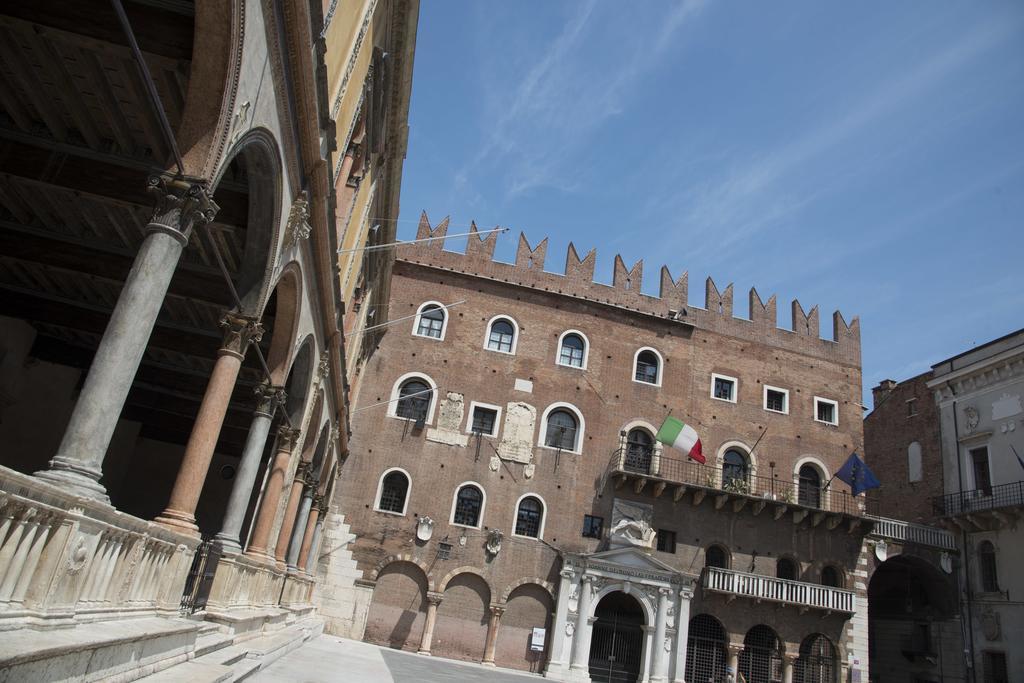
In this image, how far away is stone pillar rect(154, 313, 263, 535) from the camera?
620cm

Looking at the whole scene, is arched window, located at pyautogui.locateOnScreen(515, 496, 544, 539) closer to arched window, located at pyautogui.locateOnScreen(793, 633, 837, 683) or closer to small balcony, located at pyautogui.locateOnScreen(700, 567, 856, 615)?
small balcony, located at pyautogui.locateOnScreen(700, 567, 856, 615)

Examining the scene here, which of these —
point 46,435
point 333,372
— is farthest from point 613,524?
point 46,435

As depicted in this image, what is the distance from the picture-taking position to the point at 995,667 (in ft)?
71.8

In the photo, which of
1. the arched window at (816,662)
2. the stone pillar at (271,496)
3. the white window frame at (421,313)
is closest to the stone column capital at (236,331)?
the stone pillar at (271,496)

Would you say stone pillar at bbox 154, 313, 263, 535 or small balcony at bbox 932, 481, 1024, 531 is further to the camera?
small balcony at bbox 932, 481, 1024, 531

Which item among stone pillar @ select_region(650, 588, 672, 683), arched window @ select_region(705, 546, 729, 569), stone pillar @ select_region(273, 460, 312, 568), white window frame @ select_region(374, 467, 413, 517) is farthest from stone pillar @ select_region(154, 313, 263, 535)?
arched window @ select_region(705, 546, 729, 569)

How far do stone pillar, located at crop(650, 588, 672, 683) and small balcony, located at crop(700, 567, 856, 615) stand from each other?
1545 mm

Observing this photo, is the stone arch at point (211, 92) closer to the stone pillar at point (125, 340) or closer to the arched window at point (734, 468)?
the stone pillar at point (125, 340)

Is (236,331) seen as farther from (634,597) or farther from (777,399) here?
(777,399)

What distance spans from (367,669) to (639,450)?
1371 cm

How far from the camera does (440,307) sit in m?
23.5

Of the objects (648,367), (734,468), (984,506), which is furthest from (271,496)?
(984,506)

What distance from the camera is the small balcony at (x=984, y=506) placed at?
22.6 metres

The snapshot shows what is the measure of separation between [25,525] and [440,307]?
20087 mm
